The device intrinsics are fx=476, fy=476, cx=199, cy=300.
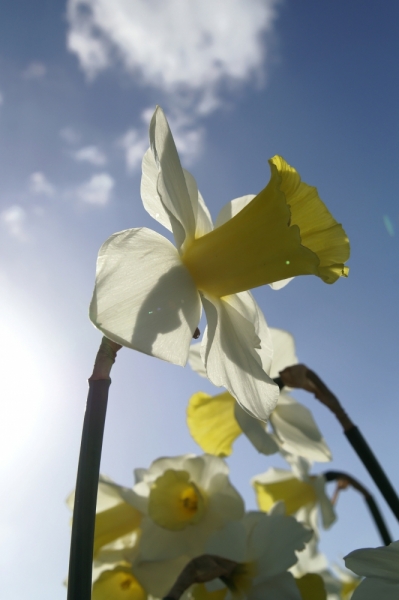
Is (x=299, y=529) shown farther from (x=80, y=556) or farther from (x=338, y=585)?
(x=80, y=556)

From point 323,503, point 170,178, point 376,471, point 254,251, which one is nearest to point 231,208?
point 254,251

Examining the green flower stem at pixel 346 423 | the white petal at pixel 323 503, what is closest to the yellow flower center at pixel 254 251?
the green flower stem at pixel 346 423

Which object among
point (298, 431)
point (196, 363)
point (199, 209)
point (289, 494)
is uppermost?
point (199, 209)

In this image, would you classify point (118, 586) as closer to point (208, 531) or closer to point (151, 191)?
point (208, 531)

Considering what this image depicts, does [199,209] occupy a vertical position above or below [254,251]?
above

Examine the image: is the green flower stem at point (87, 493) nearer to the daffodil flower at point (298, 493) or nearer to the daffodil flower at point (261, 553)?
the daffodil flower at point (261, 553)

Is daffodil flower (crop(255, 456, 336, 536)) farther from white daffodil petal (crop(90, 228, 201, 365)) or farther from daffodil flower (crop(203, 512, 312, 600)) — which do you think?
white daffodil petal (crop(90, 228, 201, 365))

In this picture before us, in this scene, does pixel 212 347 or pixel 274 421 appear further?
pixel 274 421

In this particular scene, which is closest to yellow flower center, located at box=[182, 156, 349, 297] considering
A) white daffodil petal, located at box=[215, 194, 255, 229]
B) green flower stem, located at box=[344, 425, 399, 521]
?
white daffodil petal, located at box=[215, 194, 255, 229]
